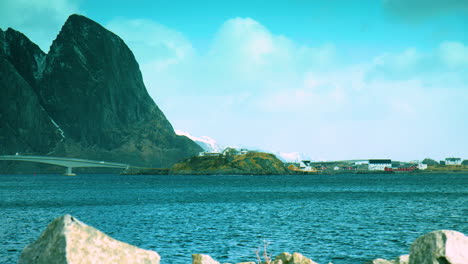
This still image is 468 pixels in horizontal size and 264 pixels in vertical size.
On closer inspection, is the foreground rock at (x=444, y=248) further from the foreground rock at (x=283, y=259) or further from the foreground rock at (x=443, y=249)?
the foreground rock at (x=283, y=259)

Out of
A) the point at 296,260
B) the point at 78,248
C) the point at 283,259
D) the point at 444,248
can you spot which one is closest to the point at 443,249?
the point at 444,248

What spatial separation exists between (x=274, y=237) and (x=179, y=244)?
763 cm

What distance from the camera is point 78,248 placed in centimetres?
917

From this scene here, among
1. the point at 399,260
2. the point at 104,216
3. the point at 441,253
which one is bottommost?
the point at 104,216

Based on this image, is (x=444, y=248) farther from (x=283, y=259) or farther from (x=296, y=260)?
(x=283, y=259)

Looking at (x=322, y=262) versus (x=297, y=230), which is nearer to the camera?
(x=322, y=262)

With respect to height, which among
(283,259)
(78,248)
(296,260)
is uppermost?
(78,248)

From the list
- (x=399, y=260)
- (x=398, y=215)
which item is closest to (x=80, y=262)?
(x=399, y=260)

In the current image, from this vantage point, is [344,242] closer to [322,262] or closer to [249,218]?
[322,262]

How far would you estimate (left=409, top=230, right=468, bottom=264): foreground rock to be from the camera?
11586mm

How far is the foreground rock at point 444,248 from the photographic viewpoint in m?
11.6

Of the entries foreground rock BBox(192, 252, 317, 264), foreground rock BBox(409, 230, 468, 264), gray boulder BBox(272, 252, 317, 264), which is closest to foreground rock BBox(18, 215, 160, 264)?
foreground rock BBox(409, 230, 468, 264)

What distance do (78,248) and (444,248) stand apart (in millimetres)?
8889

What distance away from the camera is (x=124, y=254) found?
30.9ft
